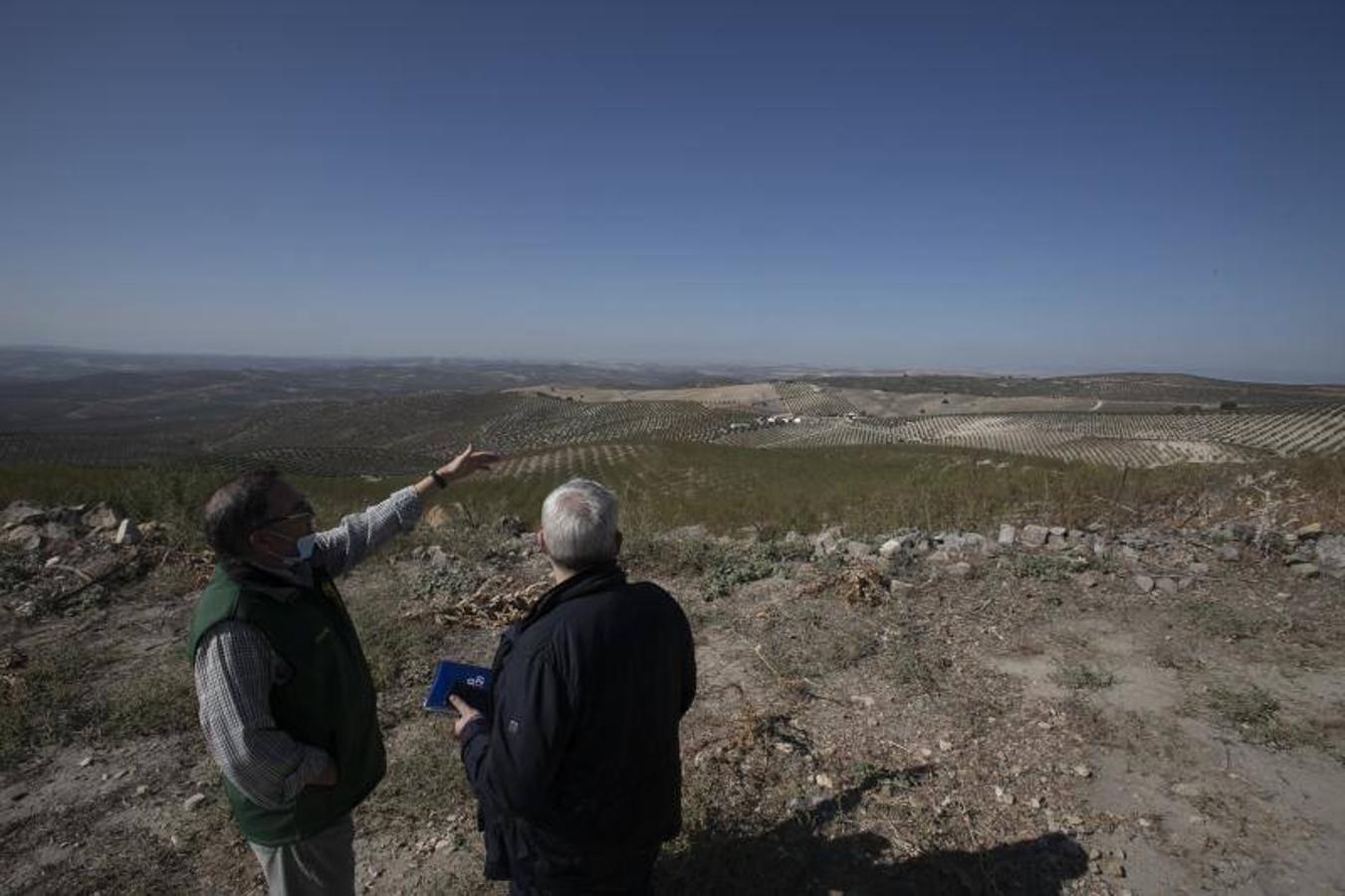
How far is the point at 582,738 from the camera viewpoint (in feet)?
5.21

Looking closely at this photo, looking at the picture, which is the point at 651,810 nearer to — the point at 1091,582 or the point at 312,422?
the point at 1091,582

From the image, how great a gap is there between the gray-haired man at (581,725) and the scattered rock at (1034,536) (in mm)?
5876

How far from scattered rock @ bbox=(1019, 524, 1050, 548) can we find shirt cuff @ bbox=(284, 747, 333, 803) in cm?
654

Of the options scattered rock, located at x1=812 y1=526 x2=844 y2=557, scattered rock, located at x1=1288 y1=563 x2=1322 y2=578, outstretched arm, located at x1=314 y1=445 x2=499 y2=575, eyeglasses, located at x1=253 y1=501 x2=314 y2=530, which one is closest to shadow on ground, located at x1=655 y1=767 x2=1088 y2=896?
outstretched arm, located at x1=314 y1=445 x2=499 y2=575

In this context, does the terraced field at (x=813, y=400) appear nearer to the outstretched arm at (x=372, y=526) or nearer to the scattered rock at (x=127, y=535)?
the scattered rock at (x=127, y=535)

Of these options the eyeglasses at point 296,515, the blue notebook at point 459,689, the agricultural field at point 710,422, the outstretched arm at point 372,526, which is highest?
the eyeglasses at point 296,515

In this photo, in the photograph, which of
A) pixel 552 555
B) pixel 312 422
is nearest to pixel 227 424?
pixel 312 422

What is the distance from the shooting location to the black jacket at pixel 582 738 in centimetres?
153

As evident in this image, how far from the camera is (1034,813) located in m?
2.84

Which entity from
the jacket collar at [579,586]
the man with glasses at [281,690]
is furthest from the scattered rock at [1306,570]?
the man with glasses at [281,690]

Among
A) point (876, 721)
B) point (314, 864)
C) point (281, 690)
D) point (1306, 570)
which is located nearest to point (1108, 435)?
point (1306, 570)

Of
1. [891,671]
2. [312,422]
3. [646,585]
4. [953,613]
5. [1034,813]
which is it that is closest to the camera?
[646,585]

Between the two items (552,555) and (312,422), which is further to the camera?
(312,422)

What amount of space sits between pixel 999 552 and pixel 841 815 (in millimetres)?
4139
